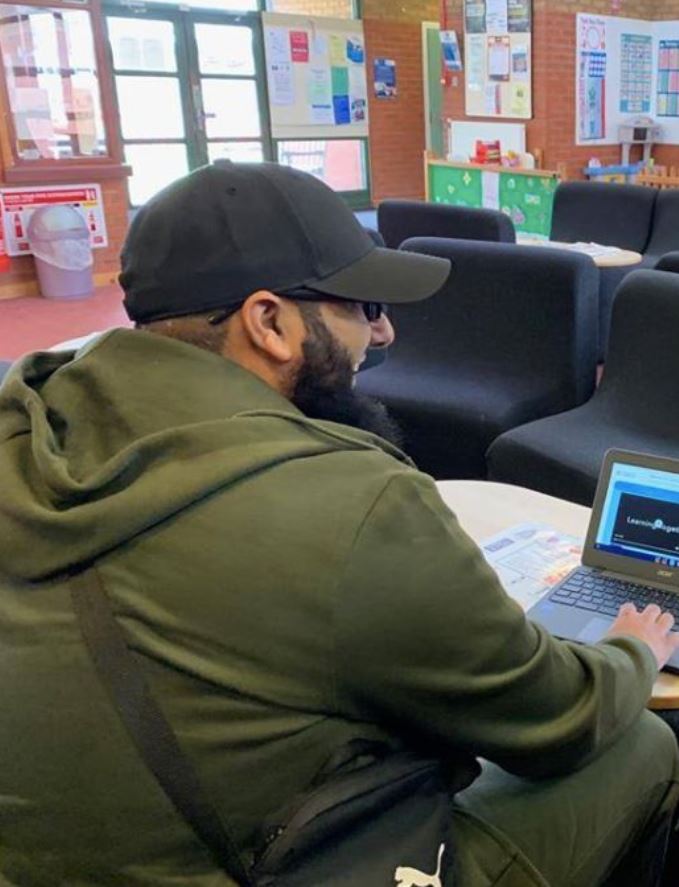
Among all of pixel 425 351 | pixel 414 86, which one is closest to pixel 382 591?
pixel 425 351

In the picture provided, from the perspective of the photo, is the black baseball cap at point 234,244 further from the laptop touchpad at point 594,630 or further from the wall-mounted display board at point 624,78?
the wall-mounted display board at point 624,78

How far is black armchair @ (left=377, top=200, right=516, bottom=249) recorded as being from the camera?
4207 millimetres

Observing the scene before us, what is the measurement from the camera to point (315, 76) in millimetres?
9344

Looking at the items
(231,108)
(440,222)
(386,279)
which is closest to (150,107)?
(231,108)

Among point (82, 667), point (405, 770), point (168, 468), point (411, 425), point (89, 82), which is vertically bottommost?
point (411, 425)

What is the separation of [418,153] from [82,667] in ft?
33.6

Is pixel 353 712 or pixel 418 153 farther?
pixel 418 153

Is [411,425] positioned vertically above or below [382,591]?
below

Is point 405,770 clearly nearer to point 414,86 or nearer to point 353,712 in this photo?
point 353,712

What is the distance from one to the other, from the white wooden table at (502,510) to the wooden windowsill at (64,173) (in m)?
5.87

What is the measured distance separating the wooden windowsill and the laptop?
6208mm

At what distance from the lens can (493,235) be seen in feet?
13.8

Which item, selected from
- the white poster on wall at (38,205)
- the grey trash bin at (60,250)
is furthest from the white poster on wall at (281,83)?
the grey trash bin at (60,250)

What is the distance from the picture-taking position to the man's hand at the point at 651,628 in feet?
3.97
